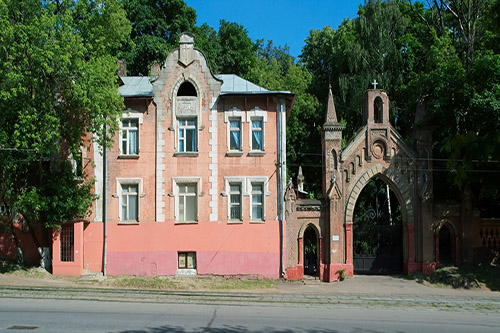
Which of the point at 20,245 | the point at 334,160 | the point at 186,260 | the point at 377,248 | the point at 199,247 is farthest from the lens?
the point at 377,248

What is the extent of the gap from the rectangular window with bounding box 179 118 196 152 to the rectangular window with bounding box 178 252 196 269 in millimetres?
5227

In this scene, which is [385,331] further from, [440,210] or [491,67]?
[491,67]

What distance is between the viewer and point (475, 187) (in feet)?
87.6

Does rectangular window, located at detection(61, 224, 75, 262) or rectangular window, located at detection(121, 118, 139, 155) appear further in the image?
rectangular window, located at detection(121, 118, 139, 155)

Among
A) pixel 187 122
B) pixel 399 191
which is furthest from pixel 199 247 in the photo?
pixel 399 191

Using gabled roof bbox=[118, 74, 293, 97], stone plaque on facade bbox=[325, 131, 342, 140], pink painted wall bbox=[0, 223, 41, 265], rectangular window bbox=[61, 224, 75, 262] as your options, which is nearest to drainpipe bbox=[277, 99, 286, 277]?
gabled roof bbox=[118, 74, 293, 97]

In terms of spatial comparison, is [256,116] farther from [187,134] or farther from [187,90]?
[187,90]

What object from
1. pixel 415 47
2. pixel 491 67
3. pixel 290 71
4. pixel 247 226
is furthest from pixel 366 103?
pixel 290 71

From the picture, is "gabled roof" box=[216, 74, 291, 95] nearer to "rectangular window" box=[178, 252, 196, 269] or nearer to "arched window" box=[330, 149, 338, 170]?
"arched window" box=[330, 149, 338, 170]

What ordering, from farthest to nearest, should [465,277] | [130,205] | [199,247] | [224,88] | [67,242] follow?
[224,88] < [130,205] < [199,247] < [67,242] < [465,277]

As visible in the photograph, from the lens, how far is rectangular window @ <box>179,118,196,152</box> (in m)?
25.3

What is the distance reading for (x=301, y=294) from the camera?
67.1 ft

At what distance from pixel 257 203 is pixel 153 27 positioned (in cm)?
2476

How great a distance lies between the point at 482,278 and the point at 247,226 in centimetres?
1165
